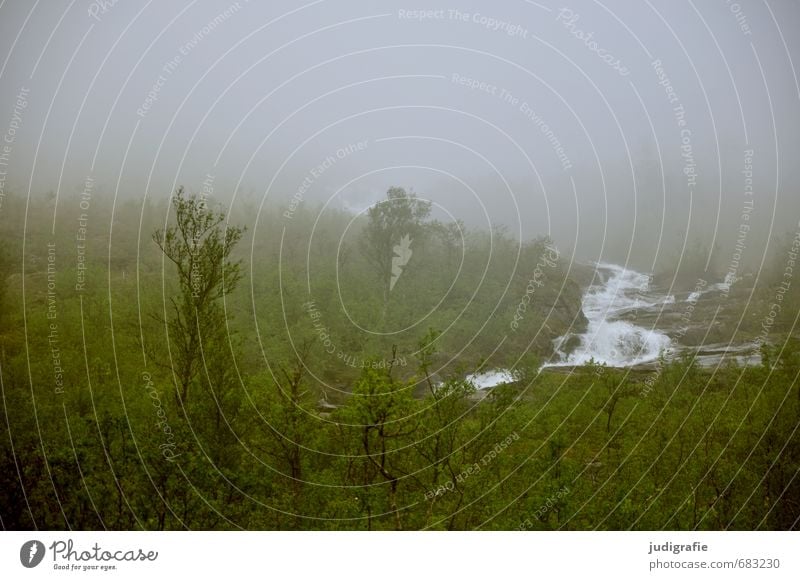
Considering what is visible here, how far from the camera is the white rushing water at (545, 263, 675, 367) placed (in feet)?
163

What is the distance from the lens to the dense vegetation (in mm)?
14664

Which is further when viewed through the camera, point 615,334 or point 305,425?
point 615,334

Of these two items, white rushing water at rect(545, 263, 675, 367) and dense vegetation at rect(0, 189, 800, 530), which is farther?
white rushing water at rect(545, 263, 675, 367)

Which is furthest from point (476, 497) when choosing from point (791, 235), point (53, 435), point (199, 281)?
point (791, 235)

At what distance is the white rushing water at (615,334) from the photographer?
4966 cm

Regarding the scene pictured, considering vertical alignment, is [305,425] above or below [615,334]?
below

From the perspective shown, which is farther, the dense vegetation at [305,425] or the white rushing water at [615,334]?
the white rushing water at [615,334]

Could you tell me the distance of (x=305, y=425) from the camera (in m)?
18.8

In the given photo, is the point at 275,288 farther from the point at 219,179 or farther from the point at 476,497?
the point at 219,179

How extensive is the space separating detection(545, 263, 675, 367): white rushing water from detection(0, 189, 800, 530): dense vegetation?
1043 centimetres

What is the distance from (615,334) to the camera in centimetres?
5288

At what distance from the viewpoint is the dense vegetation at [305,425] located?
14.7 metres

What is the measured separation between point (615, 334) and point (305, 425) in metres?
43.1

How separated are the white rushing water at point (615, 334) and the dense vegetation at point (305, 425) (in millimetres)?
10428
